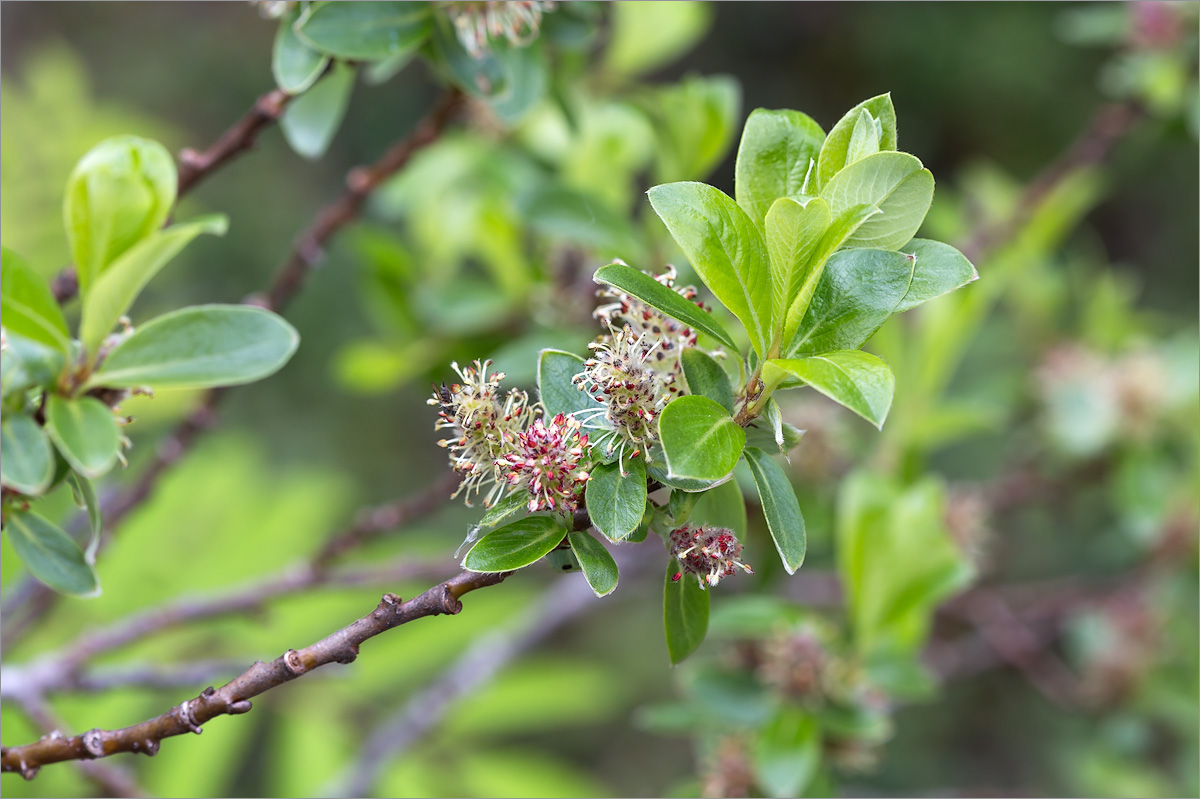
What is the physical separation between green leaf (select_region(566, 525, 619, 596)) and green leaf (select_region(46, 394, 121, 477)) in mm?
259

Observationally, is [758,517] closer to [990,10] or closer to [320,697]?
[320,697]

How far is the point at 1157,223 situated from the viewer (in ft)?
10.5

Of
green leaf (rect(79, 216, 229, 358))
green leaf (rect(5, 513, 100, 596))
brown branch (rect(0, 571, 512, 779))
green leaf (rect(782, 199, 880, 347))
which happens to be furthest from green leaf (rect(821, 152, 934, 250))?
green leaf (rect(5, 513, 100, 596))

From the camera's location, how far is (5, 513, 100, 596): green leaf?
54 cm

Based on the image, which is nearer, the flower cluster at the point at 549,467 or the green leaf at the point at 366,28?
the flower cluster at the point at 549,467

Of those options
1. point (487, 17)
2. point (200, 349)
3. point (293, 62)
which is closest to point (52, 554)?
point (200, 349)

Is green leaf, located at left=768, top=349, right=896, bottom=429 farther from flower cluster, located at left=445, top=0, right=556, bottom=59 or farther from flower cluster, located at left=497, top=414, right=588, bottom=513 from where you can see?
flower cluster, located at left=445, top=0, right=556, bottom=59

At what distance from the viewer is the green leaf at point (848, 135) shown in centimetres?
48

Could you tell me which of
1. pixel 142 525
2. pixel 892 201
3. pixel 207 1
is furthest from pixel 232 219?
pixel 892 201

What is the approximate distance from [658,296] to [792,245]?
0.24 ft

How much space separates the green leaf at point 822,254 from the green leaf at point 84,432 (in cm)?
38

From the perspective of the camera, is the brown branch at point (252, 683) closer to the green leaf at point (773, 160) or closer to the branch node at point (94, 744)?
the branch node at point (94, 744)

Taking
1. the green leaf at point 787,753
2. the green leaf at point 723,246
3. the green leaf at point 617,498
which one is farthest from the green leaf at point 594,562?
the green leaf at point 787,753

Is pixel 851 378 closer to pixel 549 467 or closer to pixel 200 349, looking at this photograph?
pixel 549 467
